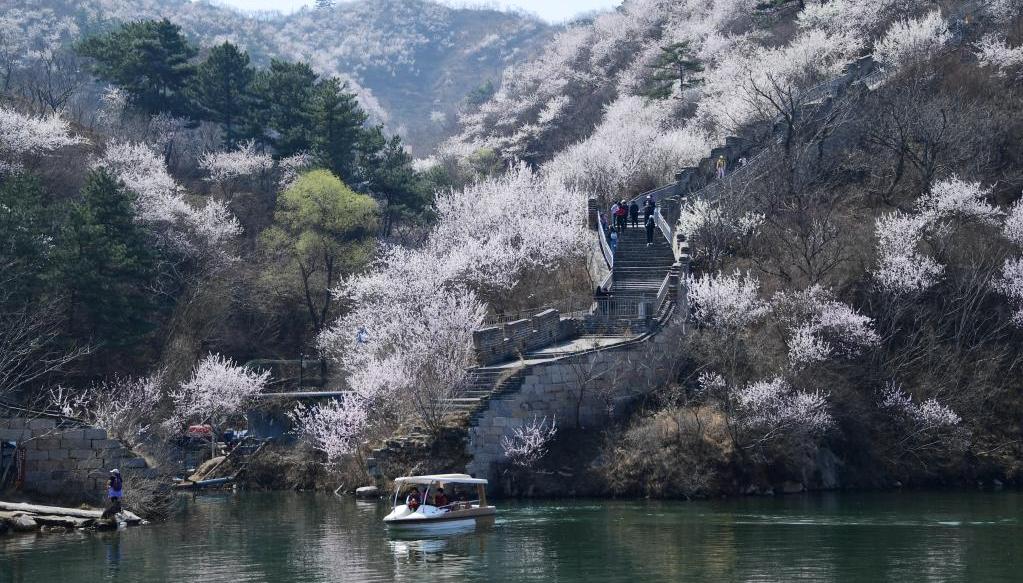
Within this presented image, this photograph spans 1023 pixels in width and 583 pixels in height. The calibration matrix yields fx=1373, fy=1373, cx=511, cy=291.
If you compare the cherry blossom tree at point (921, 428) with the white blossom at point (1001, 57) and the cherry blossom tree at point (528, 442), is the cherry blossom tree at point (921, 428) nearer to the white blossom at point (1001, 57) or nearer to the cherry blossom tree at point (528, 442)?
the cherry blossom tree at point (528, 442)

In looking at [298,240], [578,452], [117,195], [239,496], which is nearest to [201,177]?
[298,240]

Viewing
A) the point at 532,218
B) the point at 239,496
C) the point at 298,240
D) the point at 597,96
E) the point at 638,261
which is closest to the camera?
the point at 239,496

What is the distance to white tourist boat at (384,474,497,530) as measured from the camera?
36750mm

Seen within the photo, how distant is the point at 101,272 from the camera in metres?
56.7

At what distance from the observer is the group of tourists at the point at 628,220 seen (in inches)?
2212

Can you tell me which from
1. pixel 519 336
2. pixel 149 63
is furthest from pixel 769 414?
pixel 149 63

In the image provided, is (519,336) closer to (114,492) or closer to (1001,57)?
(114,492)

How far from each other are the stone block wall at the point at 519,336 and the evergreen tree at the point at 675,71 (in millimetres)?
39122

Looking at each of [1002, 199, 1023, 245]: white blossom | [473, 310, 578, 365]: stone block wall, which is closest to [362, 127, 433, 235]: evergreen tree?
[473, 310, 578, 365]: stone block wall

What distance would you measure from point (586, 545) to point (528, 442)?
1069 cm

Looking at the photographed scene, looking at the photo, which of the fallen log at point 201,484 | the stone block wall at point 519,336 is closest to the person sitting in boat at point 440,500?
the stone block wall at point 519,336

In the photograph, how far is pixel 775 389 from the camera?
4434 cm

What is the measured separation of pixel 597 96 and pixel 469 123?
922 inches

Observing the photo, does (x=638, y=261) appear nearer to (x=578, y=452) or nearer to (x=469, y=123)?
(x=578, y=452)
